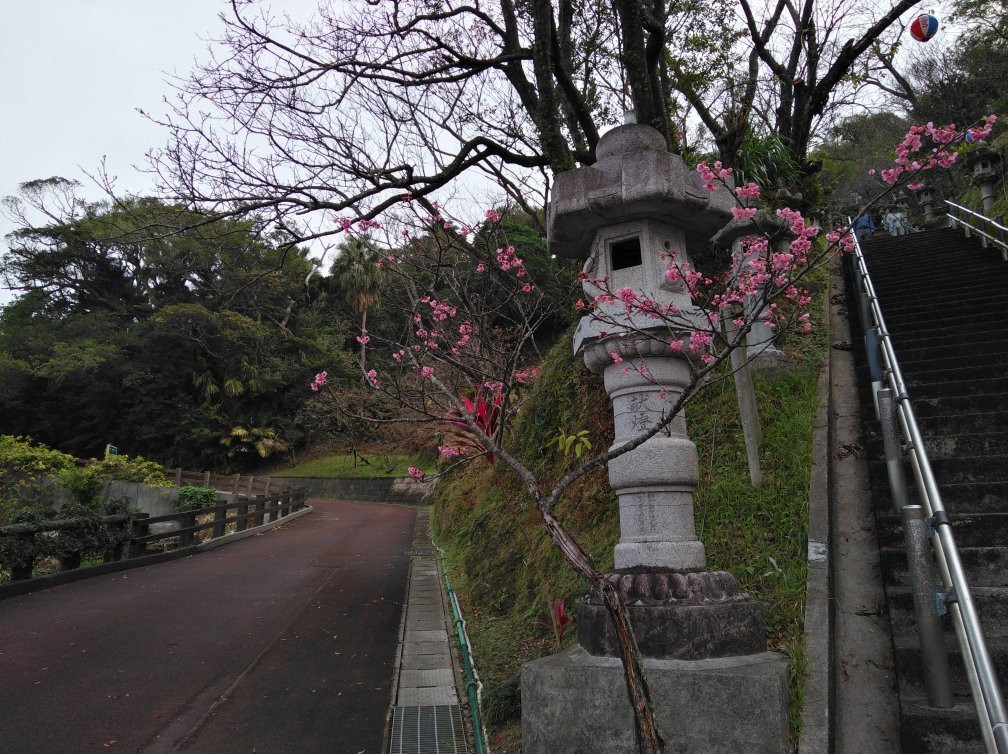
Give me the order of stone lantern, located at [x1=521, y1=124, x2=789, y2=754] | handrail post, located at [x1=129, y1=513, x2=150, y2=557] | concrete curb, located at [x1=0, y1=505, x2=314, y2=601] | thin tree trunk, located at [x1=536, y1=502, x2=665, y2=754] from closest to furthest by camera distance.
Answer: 1. thin tree trunk, located at [x1=536, y1=502, x2=665, y2=754]
2. stone lantern, located at [x1=521, y1=124, x2=789, y2=754]
3. concrete curb, located at [x1=0, y1=505, x2=314, y2=601]
4. handrail post, located at [x1=129, y1=513, x2=150, y2=557]

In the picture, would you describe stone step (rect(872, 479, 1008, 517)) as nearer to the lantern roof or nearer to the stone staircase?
the stone staircase

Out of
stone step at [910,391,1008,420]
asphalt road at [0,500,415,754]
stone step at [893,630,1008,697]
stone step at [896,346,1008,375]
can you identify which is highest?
stone step at [896,346,1008,375]

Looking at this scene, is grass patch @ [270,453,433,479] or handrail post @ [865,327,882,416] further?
grass patch @ [270,453,433,479]

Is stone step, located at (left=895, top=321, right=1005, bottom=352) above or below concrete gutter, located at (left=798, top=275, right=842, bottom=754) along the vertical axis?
above

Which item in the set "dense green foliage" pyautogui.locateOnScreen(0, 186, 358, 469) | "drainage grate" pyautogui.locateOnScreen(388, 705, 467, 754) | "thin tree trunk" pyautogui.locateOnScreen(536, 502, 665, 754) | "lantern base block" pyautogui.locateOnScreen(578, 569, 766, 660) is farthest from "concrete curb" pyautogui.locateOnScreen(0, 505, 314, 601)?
"dense green foliage" pyautogui.locateOnScreen(0, 186, 358, 469)

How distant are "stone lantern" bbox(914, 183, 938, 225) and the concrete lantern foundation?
21.0 meters

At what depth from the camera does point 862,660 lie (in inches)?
129

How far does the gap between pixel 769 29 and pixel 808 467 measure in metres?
9.92

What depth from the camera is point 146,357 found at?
1385 inches

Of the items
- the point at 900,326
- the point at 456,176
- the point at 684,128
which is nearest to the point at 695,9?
the point at 684,128

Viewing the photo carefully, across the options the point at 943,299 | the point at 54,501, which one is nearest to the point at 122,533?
the point at 54,501

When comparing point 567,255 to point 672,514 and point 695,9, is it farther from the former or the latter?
point 695,9

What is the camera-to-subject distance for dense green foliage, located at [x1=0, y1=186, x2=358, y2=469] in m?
33.8

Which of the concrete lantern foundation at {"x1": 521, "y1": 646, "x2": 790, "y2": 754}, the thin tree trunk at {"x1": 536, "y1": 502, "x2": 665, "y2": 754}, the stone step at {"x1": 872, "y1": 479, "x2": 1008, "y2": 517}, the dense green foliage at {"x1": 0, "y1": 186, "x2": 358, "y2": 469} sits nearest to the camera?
the thin tree trunk at {"x1": 536, "y1": 502, "x2": 665, "y2": 754}
